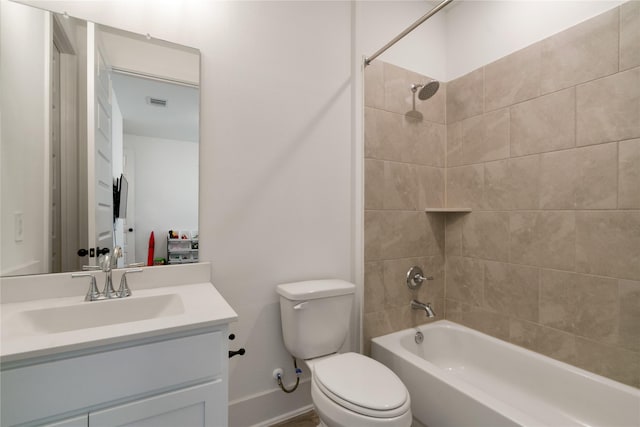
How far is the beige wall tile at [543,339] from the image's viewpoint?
1516 mm

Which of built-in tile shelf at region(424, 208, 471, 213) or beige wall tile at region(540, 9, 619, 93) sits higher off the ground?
beige wall tile at region(540, 9, 619, 93)

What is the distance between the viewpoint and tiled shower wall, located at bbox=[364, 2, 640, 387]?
1347mm

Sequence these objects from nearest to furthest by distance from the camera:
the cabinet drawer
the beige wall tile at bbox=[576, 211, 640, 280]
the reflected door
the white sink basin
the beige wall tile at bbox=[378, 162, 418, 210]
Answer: the cabinet drawer
the white sink basin
the reflected door
the beige wall tile at bbox=[576, 211, 640, 280]
the beige wall tile at bbox=[378, 162, 418, 210]

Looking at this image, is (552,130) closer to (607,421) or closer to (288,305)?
(607,421)

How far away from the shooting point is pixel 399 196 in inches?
76.5

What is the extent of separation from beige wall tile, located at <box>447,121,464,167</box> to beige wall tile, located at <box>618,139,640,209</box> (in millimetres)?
814

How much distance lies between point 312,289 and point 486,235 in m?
1.21

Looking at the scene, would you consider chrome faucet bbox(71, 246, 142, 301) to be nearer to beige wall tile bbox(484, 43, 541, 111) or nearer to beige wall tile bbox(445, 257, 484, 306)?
beige wall tile bbox(445, 257, 484, 306)

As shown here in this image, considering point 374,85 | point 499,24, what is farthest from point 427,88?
point 499,24

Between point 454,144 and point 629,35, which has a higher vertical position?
point 629,35

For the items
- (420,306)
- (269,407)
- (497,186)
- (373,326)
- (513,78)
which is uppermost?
(513,78)

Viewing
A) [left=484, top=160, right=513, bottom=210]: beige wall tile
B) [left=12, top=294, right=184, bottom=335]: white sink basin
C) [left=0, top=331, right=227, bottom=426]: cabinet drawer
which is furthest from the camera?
[left=484, top=160, right=513, bottom=210]: beige wall tile

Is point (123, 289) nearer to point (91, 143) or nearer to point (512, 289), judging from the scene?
point (91, 143)

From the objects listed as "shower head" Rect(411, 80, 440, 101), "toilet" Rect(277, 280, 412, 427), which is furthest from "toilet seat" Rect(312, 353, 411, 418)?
"shower head" Rect(411, 80, 440, 101)
